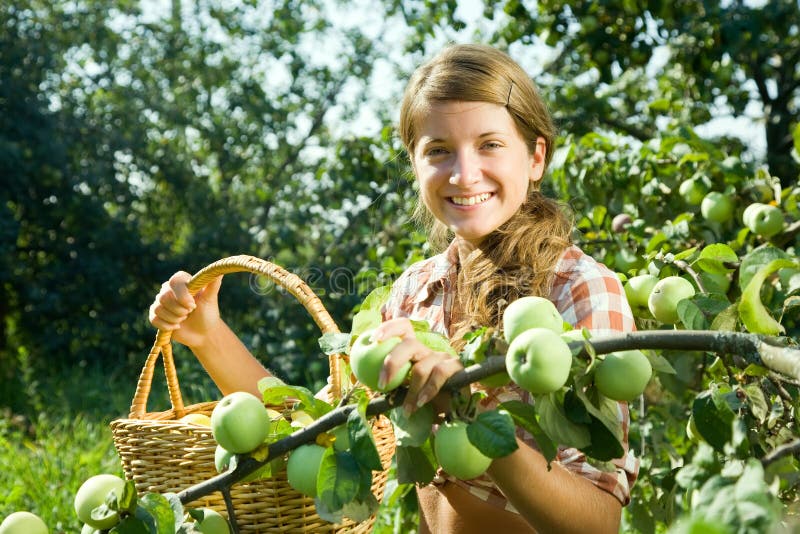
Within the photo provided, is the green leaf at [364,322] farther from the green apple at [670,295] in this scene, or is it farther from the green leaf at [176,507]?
the green apple at [670,295]

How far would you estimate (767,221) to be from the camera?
5.75 ft

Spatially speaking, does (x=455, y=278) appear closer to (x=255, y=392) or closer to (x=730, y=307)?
(x=255, y=392)

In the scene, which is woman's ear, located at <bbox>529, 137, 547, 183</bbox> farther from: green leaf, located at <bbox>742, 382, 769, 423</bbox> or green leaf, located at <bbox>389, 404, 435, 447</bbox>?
green leaf, located at <bbox>389, 404, 435, 447</bbox>

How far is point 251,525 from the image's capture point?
1.17 m

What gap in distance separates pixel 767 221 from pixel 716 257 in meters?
0.69

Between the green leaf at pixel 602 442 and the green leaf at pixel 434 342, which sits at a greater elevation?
the green leaf at pixel 434 342

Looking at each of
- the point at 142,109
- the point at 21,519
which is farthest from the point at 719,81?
the point at 142,109

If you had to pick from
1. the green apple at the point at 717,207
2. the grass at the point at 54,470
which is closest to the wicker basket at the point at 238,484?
the green apple at the point at 717,207

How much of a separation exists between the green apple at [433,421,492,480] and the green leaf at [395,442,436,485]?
11cm

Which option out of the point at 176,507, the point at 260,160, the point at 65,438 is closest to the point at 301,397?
the point at 176,507

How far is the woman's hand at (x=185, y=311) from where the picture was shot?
157 centimetres

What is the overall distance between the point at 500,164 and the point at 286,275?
396 millimetres

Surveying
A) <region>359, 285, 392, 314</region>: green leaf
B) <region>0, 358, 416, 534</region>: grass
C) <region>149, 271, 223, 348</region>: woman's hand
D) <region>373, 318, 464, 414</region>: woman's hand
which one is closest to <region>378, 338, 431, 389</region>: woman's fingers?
<region>373, 318, 464, 414</region>: woman's hand

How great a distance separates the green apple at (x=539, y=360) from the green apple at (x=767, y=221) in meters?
1.21
